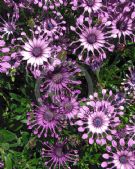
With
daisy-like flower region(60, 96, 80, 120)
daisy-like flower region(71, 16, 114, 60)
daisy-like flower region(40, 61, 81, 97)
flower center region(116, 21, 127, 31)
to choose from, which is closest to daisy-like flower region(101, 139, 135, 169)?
daisy-like flower region(60, 96, 80, 120)

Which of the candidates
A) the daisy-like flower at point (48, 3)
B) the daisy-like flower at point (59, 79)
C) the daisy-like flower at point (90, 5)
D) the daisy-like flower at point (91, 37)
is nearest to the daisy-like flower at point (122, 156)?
the daisy-like flower at point (59, 79)

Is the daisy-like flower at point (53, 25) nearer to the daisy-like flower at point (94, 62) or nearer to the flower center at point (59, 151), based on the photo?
the daisy-like flower at point (94, 62)

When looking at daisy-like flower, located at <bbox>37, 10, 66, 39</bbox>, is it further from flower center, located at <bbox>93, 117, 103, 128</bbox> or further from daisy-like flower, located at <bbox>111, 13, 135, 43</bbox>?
flower center, located at <bbox>93, 117, 103, 128</bbox>

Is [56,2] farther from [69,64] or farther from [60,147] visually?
[60,147]

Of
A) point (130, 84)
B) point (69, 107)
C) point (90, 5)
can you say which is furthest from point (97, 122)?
point (90, 5)

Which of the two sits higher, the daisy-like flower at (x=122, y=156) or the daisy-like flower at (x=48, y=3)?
the daisy-like flower at (x=48, y=3)

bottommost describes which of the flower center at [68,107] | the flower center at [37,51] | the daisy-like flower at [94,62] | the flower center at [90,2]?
the flower center at [68,107]

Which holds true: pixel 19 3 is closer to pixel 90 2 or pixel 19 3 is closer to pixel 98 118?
pixel 90 2

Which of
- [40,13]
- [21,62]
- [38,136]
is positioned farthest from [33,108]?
[40,13]
